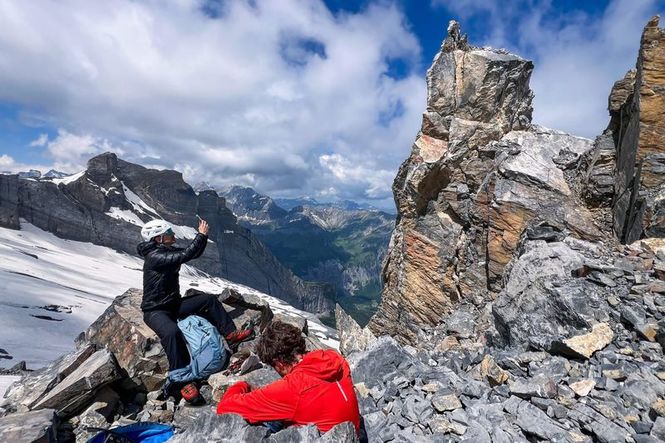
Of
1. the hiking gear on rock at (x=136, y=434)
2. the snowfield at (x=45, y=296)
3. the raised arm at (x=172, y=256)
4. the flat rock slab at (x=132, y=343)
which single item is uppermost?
the raised arm at (x=172, y=256)

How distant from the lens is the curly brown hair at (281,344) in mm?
6410

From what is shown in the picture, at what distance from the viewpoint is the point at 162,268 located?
10656 mm

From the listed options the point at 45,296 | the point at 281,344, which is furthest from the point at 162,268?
the point at 45,296

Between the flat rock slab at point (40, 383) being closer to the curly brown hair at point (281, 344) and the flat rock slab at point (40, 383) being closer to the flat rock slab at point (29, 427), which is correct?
the flat rock slab at point (29, 427)

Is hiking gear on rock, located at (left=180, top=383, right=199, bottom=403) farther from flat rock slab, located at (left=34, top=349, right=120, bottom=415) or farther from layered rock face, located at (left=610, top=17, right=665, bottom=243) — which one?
layered rock face, located at (left=610, top=17, right=665, bottom=243)

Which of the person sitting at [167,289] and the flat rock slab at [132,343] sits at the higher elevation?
the person sitting at [167,289]

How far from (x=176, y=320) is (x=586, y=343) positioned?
1216 cm

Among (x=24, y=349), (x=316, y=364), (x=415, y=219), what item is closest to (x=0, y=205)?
(x=24, y=349)

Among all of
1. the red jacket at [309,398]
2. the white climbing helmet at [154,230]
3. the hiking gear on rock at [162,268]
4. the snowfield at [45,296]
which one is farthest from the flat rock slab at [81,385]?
the snowfield at [45,296]

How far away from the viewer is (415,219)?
106ft

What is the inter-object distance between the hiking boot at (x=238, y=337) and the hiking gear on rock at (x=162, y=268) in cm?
224

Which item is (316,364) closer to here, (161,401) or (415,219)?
(161,401)

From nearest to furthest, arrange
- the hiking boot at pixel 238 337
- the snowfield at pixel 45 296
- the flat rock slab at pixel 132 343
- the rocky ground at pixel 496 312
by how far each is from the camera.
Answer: the rocky ground at pixel 496 312 → the flat rock slab at pixel 132 343 → the hiking boot at pixel 238 337 → the snowfield at pixel 45 296

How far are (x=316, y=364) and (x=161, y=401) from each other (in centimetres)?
694
